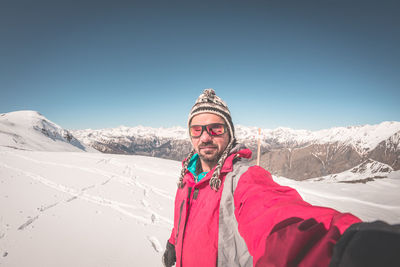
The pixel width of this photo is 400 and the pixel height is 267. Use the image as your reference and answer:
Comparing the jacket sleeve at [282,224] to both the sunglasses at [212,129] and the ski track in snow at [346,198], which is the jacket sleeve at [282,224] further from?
the ski track in snow at [346,198]

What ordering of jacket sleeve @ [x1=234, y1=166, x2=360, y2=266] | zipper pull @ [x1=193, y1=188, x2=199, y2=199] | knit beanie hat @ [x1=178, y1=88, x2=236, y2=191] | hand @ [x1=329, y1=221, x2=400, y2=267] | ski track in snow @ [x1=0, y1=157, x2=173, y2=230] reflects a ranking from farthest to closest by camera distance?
ski track in snow @ [x1=0, y1=157, x2=173, y2=230], knit beanie hat @ [x1=178, y1=88, x2=236, y2=191], zipper pull @ [x1=193, y1=188, x2=199, y2=199], jacket sleeve @ [x1=234, y1=166, x2=360, y2=266], hand @ [x1=329, y1=221, x2=400, y2=267]

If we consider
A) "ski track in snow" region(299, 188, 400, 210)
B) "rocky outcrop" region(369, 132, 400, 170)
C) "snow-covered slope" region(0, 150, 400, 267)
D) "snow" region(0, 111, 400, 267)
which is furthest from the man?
"rocky outcrop" region(369, 132, 400, 170)

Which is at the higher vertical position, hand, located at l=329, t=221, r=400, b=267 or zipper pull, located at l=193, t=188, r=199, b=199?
hand, located at l=329, t=221, r=400, b=267

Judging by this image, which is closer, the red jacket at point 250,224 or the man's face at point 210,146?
the red jacket at point 250,224

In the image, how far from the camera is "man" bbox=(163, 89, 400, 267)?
0.88 metres

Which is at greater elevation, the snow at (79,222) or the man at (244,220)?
the man at (244,220)

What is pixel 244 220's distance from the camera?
5.46 feet

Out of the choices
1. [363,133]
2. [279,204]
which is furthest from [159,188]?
[363,133]

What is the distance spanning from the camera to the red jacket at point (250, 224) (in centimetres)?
91

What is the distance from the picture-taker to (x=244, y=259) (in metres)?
1.65

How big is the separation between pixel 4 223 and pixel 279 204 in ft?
21.5

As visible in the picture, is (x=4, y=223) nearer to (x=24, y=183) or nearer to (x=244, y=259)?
(x=24, y=183)

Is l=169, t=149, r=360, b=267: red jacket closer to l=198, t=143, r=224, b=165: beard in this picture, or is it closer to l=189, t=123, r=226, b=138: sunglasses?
l=198, t=143, r=224, b=165: beard

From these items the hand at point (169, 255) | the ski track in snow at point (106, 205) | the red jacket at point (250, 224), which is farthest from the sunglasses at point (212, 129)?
the ski track in snow at point (106, 205)
